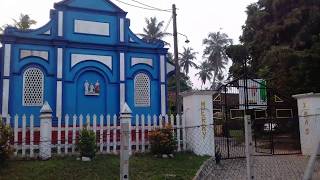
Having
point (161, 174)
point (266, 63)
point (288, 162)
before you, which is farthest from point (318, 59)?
point (161, 174)

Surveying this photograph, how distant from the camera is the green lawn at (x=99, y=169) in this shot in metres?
8.92

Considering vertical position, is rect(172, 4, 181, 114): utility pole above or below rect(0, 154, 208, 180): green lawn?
above

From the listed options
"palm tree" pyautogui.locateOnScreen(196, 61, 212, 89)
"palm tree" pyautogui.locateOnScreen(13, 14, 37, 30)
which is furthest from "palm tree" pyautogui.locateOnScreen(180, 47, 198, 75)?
"palm tree" pyautogui.locateOnScreen(13, 14, 37, 30)

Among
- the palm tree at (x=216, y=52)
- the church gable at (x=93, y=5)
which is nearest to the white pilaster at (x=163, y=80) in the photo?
the church gable at (x=93, y=5)

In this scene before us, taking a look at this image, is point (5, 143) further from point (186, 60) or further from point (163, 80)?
point (186, 60)

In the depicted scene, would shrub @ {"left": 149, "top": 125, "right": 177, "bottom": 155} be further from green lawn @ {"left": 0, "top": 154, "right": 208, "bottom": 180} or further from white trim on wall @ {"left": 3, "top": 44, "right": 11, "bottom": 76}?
white trim on wall @ {"left": 3, "top": 44, "right": 11, "bottom": 76}

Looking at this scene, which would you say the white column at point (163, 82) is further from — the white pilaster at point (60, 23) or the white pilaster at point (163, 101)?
the white pilaster at point (60, 23)

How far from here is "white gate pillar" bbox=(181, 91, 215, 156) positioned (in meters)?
12.0

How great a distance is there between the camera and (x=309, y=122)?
13664 millimetres

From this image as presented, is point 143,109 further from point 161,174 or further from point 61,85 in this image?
point 161,174

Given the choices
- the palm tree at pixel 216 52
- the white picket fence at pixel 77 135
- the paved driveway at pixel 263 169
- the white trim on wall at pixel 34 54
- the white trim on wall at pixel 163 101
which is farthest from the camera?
the palm tree at pixel 216 52

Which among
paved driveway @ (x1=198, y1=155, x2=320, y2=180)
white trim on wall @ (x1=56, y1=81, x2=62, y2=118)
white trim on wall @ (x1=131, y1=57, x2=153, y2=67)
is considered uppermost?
white trim on wall @ (x1=131, y1=57, x2=153, y2=67)

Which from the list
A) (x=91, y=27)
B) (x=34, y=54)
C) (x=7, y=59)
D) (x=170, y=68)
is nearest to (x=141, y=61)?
(x=170, y=68)

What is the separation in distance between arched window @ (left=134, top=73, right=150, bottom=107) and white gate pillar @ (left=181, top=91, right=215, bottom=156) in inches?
174
